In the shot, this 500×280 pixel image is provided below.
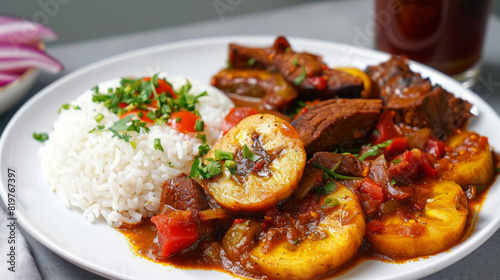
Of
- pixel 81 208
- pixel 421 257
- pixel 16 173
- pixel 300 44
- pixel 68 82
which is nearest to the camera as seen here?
pixel 421 257

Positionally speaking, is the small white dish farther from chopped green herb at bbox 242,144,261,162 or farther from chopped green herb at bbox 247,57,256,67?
chopped green herb at bbox 242,144,261,162

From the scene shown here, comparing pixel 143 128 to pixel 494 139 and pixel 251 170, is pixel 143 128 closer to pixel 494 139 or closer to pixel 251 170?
pixel 251 170

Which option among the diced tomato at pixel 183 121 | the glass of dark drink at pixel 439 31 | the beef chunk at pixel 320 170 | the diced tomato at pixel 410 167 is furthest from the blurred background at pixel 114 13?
the beef chunk at pixel 320 170

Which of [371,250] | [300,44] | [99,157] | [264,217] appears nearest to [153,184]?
[99,157]

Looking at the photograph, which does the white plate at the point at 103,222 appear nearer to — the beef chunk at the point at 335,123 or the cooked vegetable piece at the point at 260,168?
the cooked vegetable piece at the point at 260,168

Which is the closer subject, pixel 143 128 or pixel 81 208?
pixel 81 208

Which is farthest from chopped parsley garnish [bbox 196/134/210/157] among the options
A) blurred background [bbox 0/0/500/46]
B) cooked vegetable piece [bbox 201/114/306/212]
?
blurred background [bbox 0/0/500/46]

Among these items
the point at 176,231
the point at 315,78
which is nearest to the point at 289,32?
the point at 315,78
